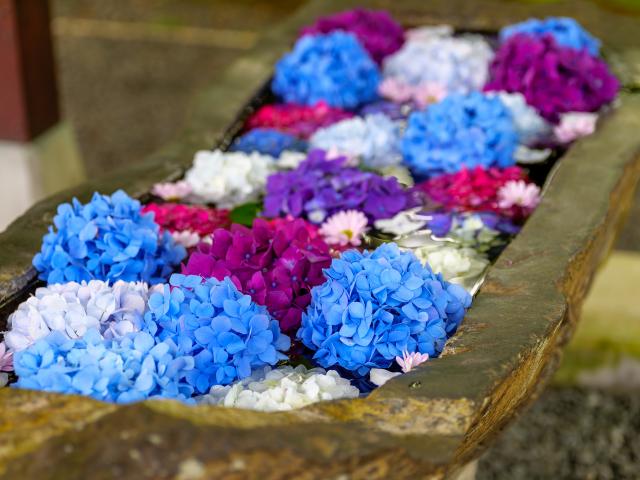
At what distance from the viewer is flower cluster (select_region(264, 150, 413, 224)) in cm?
259

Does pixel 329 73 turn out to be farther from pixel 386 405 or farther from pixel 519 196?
pixel 386 405

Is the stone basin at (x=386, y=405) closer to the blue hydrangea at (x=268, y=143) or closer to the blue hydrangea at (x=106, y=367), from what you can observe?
the blue hydrangea at (x=106, y=367)

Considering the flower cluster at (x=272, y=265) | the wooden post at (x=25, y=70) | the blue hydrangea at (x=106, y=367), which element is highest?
the blue hydrangea at (x=106, y=367)

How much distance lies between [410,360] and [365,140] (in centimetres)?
127

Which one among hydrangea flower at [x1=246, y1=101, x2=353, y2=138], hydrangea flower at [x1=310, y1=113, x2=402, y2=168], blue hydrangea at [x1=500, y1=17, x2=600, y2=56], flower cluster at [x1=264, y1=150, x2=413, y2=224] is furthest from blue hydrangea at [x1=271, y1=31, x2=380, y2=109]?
flower cluster at [x1=264, y1=150, x2=413, y2=224]

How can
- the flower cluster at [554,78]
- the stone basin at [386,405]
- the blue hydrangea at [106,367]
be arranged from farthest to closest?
the flower cluster at [554,78] < the blue hydrangea at [106,367] < the stone basin at [386,405]

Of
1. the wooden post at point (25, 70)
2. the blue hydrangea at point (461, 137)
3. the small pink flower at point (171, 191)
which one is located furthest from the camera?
the wooden post at point (25, 70)

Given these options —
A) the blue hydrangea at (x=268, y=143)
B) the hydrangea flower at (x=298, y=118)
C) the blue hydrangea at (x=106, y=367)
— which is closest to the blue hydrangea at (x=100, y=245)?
the blue hydrangea at (x=106, y=367)

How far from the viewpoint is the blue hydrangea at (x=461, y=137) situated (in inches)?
114

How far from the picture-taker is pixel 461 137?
2.89m

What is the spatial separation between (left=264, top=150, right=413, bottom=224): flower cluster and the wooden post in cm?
218

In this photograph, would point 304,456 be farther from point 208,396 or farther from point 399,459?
point 208,396

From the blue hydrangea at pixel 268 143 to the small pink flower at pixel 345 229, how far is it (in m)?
0.55

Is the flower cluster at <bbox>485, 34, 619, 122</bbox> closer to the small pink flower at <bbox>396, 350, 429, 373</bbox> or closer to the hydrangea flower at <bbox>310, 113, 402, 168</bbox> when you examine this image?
the hydrangea flower at <bbox>310, 113, 402, 168</bbox>
